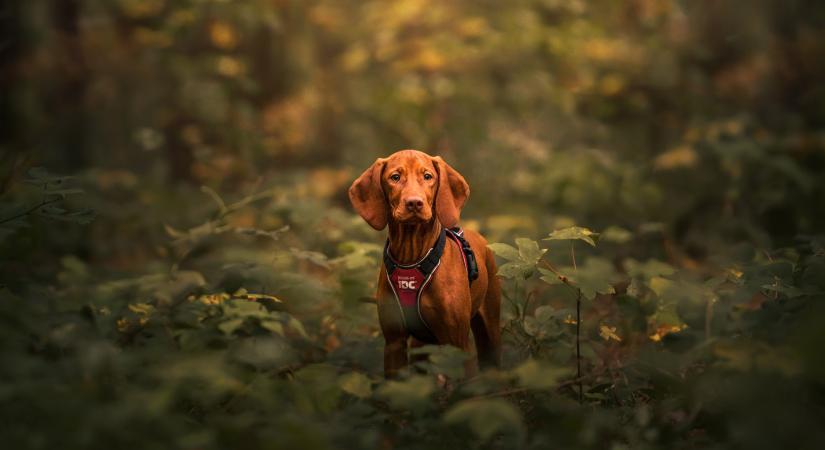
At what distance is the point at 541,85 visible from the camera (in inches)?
363

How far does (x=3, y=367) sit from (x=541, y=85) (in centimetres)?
785

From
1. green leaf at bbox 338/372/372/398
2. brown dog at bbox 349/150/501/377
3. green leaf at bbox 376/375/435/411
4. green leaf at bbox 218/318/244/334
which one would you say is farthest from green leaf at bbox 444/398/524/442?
green leaf at bbox 218/318/244/334

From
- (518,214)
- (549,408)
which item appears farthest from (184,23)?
(549,408)

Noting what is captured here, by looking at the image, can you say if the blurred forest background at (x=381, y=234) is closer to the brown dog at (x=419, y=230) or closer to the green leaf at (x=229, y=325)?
the green leaf at (x=229, y=325)

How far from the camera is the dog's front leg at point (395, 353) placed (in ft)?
11.0

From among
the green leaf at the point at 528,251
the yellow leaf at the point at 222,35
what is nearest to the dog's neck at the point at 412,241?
the green leaf at the point at 528,251

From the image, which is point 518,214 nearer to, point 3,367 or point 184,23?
point 184,23

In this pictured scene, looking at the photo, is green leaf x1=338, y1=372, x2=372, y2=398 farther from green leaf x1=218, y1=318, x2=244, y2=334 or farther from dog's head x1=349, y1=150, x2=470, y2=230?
dog's head x1=349, y1=150, x2=470, y2=230

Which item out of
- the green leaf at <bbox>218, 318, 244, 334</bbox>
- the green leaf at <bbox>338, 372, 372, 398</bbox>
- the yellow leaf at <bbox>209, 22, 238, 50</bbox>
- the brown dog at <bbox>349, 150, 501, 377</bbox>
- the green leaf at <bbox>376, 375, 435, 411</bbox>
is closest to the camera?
the green leaf at <bbox>376, 375, 435, 411</bbox>

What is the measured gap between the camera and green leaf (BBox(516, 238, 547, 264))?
11.0ft

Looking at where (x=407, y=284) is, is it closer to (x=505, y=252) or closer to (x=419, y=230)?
(x=419, y=230)

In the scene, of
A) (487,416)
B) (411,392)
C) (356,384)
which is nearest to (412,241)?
(356,384)

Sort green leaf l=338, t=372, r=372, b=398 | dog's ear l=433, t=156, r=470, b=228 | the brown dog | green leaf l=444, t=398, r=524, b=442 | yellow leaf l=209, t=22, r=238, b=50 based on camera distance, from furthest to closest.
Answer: yellow leaf l=209, t=22, r=238, b=50 → dog's ear l=433, t=156, r=470, b=228 → the brown dog → green leaf l=338, t=372, r=372, b=398 → green leaf l=444, t=398, r=524, b=442

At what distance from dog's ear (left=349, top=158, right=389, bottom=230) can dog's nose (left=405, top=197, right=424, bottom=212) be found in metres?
0.28
